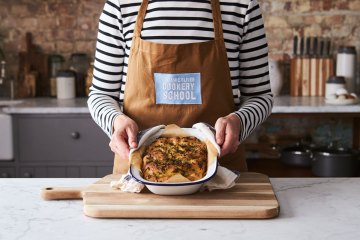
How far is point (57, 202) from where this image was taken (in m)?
1.26

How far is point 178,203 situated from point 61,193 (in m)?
0.30

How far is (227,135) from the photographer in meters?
1.30

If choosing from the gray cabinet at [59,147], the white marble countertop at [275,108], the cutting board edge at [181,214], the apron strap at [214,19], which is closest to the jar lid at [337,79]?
the white marble countertop at [275,108]

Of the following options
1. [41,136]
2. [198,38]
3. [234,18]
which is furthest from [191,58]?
[41,136]

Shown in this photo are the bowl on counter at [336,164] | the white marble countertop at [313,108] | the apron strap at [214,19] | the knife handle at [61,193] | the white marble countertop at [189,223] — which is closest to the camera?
the white marble countertop at [189,223]

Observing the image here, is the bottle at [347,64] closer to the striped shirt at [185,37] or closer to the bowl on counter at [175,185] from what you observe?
the striped shirt at [185,37]

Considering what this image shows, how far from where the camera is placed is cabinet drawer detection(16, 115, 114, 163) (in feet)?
9.55

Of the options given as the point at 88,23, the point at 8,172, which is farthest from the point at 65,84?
the point at 8,172

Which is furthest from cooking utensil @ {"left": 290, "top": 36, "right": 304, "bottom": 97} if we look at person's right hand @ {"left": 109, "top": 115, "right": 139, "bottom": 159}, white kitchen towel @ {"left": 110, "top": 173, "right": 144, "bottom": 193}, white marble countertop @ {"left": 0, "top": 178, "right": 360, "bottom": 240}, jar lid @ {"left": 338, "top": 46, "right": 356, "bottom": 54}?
white kitchen towel @ {"left": 110, "top": 173, "right": 144, "bottom": 193}

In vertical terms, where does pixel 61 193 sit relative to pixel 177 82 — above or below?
below

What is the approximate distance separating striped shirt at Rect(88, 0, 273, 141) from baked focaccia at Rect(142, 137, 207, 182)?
0.23m

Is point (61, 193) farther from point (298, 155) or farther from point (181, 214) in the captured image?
point (298, 155)

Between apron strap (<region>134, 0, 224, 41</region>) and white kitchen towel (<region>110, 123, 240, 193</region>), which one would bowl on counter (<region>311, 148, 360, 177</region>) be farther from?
white kitchen towel (<region>110, 123, 240, 193</region>)

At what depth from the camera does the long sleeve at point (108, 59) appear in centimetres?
156
